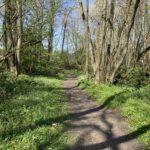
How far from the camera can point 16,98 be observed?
42.4ft

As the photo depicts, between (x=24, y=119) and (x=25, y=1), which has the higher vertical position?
(x=25, y=1)

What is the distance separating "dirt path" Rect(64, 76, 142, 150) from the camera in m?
8.05

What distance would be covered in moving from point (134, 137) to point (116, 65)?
11265 mm

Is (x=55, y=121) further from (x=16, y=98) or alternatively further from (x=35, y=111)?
(x=16, y=98)

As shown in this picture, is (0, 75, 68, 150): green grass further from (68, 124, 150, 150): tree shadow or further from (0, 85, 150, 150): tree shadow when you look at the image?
(68, 124, 150, 150): tree shadow

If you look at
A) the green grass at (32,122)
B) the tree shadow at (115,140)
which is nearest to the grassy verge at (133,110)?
the tree shadow at (115,140)

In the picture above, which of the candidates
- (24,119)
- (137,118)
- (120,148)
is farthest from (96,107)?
(120,148)

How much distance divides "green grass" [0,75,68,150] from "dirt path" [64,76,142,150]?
393mm

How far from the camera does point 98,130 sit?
9406 millimetres

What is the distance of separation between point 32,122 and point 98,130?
6.34ft

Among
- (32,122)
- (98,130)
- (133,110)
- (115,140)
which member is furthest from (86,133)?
(133,110)

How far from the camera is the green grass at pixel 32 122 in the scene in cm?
771

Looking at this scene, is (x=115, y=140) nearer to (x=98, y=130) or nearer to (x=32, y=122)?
(x=98, y=130)

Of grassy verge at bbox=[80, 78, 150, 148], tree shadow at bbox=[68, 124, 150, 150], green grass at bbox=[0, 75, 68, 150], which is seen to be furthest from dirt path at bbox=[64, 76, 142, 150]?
green grass at bbox=[0, 75, 68, 150]
